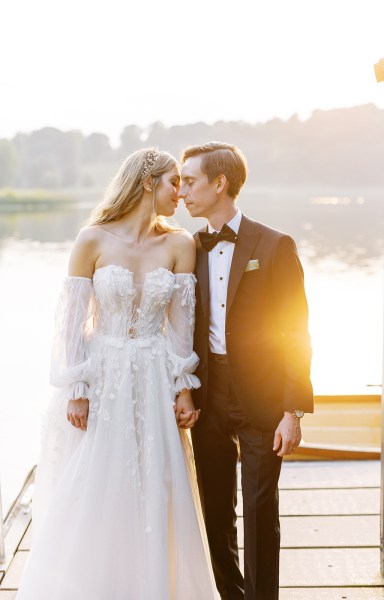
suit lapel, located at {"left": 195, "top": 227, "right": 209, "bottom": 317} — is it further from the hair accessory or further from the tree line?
the tree line

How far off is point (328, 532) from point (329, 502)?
0.26 m

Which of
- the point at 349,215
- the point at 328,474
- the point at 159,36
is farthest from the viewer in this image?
the point at 349,215

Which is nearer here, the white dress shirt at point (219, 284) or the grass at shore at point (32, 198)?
the white dress shirt at point (219, 284)

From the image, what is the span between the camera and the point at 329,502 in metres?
2.92

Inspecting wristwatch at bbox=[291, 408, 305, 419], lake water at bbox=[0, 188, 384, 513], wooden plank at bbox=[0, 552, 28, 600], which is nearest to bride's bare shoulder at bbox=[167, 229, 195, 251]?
wristwatch at bbox=[291, 408, 305, 419]

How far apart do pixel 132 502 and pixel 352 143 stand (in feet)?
18.5

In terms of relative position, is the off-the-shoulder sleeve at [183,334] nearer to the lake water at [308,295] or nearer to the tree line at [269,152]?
the lake water at [308,295]

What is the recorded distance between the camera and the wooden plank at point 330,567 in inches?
91.7

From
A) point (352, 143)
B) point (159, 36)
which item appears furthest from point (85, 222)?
point (352, 143)

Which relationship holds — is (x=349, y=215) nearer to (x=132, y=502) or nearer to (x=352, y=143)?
(x=352, y=143)

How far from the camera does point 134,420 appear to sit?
199 centimetres

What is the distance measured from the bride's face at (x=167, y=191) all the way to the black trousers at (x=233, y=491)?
0.47 m

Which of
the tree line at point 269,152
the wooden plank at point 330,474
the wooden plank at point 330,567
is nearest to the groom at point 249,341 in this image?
the wooden plank at point 330,567

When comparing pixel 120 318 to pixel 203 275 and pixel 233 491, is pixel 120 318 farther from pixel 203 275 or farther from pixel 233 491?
pixel 233 491
